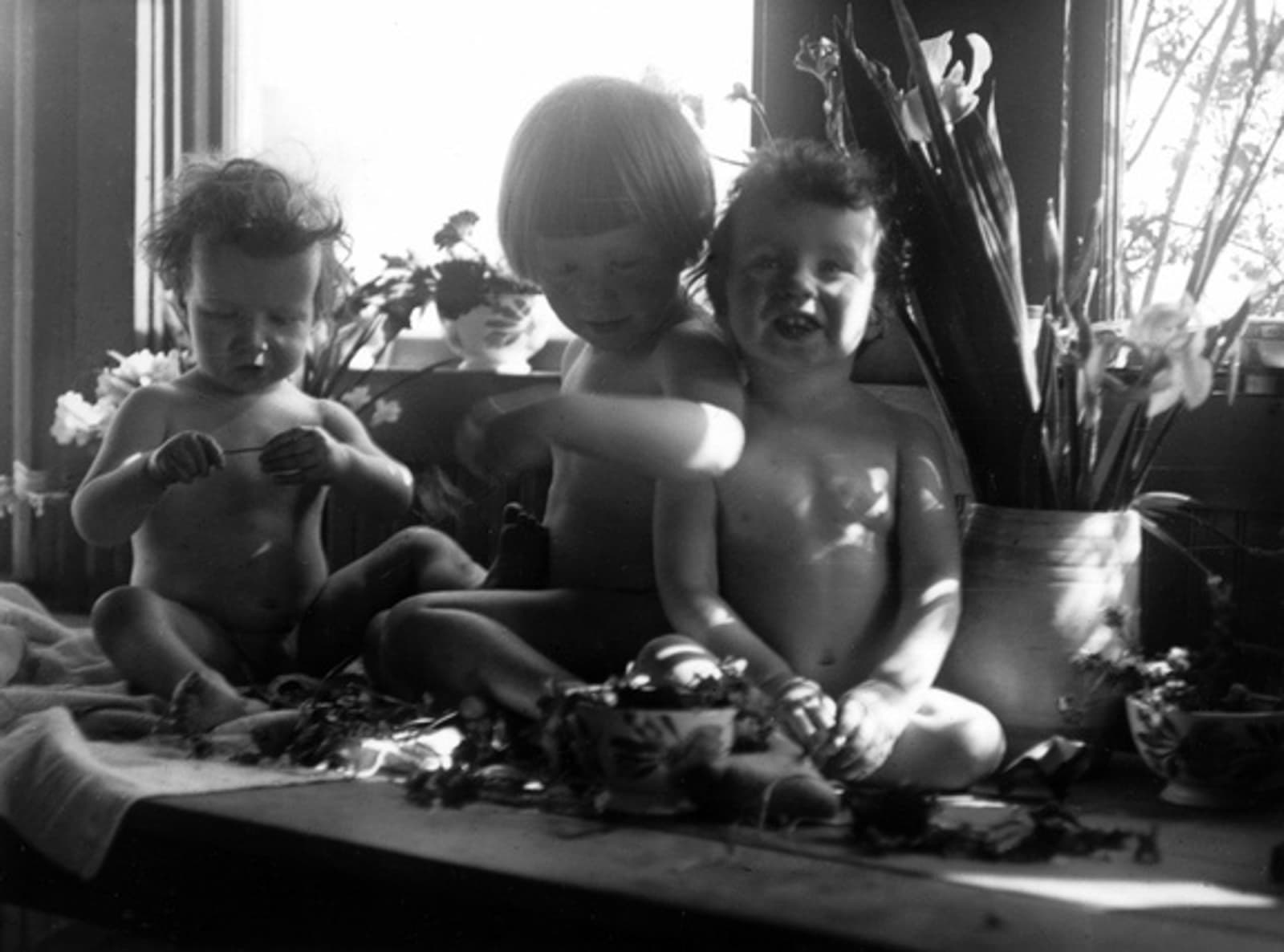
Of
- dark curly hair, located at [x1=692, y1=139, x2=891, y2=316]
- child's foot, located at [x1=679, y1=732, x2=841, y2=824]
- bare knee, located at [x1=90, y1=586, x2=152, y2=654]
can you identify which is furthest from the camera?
bare knee, located at [x1=90, y1=586, x2=152, y2=654]

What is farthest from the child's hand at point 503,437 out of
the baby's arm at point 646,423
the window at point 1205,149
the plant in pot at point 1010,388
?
the window at point 1205,149

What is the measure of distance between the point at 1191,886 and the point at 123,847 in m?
0.42

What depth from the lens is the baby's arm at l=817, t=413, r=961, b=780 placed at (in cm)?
69

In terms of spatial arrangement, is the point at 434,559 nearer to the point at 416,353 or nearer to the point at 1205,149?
the point at 416,353

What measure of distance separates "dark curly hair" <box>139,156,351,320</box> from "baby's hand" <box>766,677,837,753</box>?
1.16ft

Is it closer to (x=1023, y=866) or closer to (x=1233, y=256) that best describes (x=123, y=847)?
(x=1023, y=866)

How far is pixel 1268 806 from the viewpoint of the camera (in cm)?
69

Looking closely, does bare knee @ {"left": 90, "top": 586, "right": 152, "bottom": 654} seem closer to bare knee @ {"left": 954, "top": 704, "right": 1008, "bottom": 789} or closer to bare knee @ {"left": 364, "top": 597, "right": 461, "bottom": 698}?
bare knee @ {"left": 364, "top": 597, "right": 461, "bottom": 698}

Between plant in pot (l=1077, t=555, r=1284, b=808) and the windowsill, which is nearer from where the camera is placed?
plant in pot (l=1077, t=555, r=1284, b=808)

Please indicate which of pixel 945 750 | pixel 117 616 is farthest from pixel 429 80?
pixel 945 750

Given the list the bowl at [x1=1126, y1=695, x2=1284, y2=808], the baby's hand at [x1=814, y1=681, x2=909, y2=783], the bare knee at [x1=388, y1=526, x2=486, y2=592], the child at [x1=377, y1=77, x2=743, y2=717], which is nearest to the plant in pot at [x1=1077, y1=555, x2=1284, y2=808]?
the bowl at [x1=1126, y1=695, x2=1284, y2=808]

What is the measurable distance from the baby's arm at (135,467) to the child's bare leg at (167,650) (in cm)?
4

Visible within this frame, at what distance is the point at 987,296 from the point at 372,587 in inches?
14.3

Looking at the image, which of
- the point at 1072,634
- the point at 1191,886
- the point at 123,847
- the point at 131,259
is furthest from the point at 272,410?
the point at 1191,886
